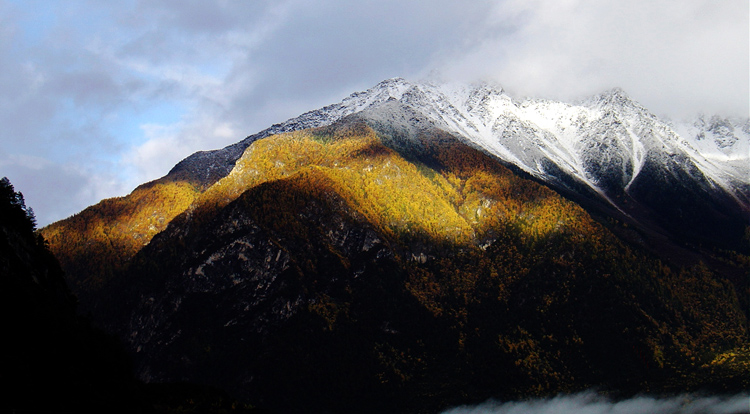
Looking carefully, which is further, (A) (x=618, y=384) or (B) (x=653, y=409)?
(A) (x=618, y=384)

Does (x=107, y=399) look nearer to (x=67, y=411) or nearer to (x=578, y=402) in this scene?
(x=67, y=411)

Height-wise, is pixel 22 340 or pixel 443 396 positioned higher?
pixel 22 340

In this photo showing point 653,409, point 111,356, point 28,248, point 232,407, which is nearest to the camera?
point 111,356

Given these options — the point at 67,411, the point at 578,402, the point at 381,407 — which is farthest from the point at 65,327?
the point at 578,402

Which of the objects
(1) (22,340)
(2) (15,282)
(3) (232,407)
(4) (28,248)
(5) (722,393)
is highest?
Answer: (4) (28,248)

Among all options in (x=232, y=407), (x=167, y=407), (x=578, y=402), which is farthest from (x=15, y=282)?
(x=578, y=402)

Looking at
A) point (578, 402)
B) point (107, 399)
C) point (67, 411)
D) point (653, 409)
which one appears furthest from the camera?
point (578, 402)

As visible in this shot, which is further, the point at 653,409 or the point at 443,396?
the point at 443,396

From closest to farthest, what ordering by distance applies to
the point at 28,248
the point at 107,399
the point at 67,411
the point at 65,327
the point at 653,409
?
1. the point at 67,411
2. the point at 107,399
3. the point at 65,327
4. the point at 28,248
5. the point at 653,409

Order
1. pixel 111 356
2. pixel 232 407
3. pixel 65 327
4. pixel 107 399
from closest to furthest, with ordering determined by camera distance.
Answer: pixel 107 399 → pixel 65 327 → pixel 111 356 → pixel 232 407

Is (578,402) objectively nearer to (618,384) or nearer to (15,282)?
(618,384)
